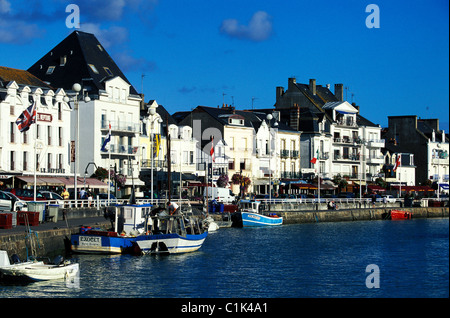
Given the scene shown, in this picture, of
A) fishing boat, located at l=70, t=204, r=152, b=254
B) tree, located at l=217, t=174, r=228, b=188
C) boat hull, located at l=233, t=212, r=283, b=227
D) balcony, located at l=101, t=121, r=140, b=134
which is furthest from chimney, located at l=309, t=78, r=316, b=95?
fishing boat, located at l=70, t=204, r=152, b=254

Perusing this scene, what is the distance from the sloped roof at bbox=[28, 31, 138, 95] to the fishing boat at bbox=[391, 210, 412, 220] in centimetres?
3361

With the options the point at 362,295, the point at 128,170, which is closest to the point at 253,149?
the point at 128,170

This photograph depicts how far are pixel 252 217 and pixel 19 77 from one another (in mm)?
28259

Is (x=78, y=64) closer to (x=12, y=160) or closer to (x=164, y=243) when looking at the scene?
(x=12, y=160)

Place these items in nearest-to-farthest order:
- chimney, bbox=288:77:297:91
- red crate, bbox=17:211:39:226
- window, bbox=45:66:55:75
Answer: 1. red crate, bbox=17:211:39:226
2. window, bbox=45:66:55:75
3. chimney, bbox=288:77:297:91

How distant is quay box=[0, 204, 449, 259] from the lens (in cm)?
3988

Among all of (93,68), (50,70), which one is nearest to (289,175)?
(93,68)

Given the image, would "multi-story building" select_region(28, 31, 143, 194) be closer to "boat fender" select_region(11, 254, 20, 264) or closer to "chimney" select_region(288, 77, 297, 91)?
"chimney" select_region(288, 77, 297, 91)

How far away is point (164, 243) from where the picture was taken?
4625cm

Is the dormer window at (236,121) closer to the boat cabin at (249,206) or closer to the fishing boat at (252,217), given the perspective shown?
the boat cabin at (249,206)

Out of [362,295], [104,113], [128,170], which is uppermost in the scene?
[104,113]
